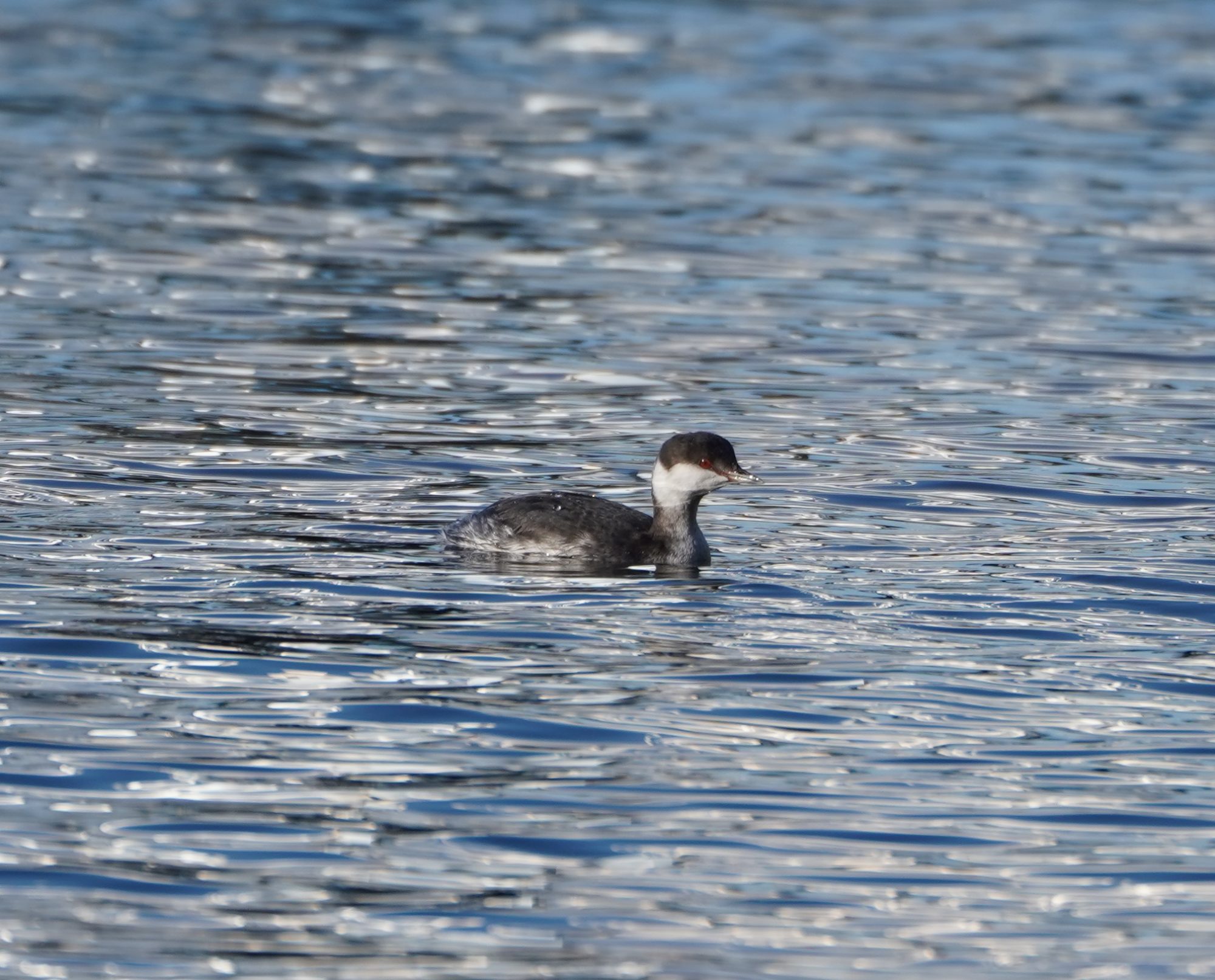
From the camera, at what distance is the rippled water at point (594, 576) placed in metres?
8.84

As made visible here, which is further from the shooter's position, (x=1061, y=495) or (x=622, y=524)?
(x=1061, y=495)

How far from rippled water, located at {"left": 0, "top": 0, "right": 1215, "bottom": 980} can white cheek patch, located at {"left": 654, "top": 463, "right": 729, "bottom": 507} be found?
0.50m

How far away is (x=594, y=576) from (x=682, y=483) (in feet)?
2.40

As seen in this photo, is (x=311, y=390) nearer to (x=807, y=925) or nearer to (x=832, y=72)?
(x=807, y=925)

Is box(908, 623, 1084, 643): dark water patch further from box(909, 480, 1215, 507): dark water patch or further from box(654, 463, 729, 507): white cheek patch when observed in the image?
box(909, 480, 1215, 507): dark water patch

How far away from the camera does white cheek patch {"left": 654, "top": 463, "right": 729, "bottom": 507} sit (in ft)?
44.9

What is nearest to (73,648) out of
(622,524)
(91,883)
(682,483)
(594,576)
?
(91,883)

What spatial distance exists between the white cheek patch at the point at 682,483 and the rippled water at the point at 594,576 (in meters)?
0.50

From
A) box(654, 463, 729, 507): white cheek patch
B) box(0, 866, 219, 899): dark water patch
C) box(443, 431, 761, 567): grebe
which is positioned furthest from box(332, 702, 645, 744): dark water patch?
box(654, 463, 729, 507): white cheek patch

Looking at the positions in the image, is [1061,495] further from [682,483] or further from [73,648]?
[73,648]

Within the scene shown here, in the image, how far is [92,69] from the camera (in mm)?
40094

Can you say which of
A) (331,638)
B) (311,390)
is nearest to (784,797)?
(331,638)

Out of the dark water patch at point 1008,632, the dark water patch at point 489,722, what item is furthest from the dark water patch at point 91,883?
the dark water patch at point 1008,632

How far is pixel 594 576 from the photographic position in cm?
1359
